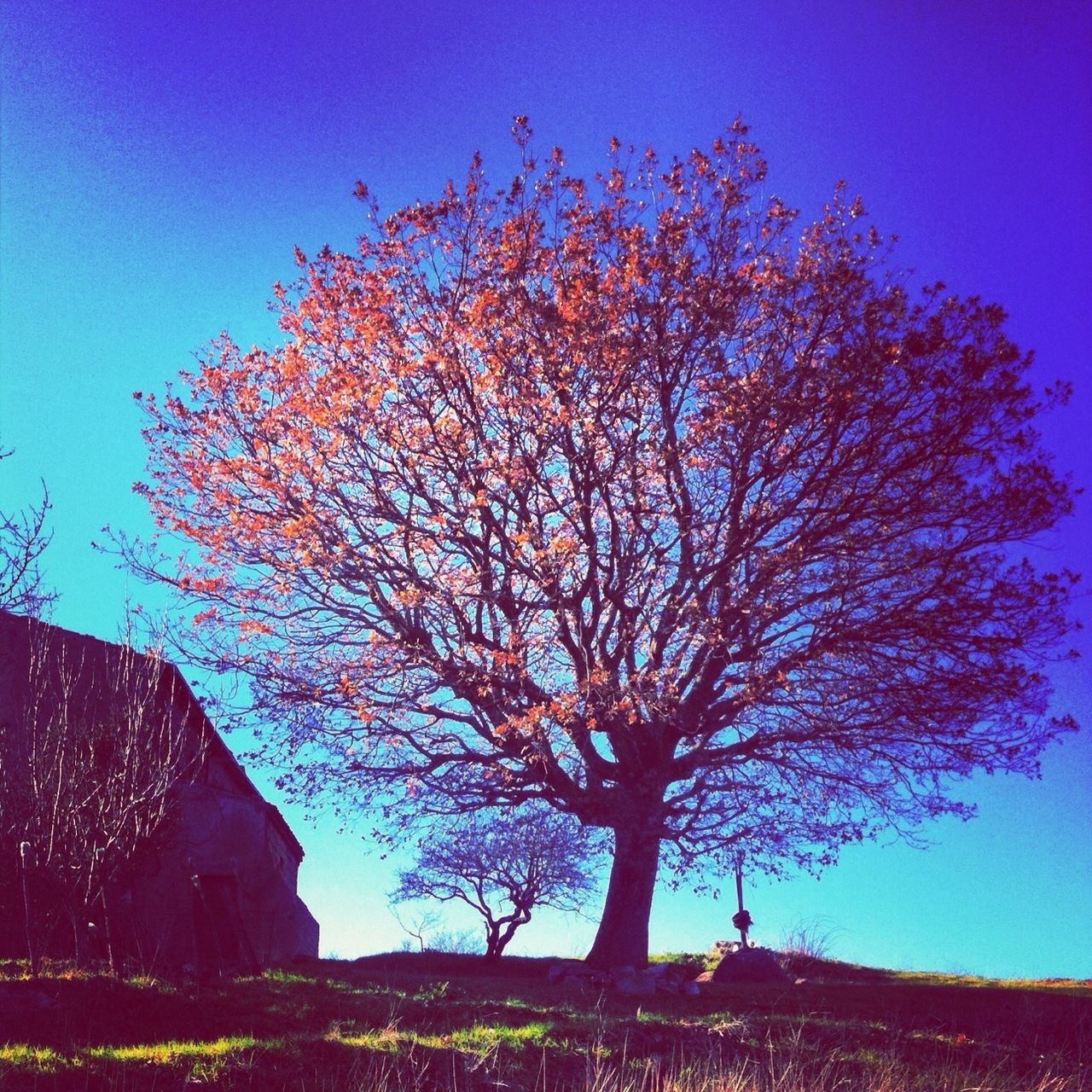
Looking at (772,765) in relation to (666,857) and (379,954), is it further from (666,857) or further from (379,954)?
(379,954)

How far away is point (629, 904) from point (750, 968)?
336 centimetres

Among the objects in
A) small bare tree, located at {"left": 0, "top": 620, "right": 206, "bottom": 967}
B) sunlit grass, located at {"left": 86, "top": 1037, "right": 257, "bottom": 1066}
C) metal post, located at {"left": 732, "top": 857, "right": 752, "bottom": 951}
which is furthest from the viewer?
metal post, located at {"left": 732, "top": 857, "right": 752, "bottom": 951}

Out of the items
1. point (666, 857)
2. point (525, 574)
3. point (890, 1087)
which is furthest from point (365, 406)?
point (890, 1087)

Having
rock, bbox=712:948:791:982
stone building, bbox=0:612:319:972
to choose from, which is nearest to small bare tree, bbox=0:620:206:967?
stone building, bbox=0:612:319:972

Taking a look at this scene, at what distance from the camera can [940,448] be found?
713 inches

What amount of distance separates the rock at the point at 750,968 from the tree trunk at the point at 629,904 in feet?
7.69

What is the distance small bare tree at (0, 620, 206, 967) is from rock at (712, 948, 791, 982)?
1160cm

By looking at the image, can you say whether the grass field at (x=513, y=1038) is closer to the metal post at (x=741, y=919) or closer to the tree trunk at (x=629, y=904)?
the tree trunk at (x=629, y=904)

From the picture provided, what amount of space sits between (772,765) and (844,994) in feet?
14.7

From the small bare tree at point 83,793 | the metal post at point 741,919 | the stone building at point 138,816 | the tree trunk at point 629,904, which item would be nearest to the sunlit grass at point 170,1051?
the small bare tree at point 83,793

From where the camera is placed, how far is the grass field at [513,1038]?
10.0 m

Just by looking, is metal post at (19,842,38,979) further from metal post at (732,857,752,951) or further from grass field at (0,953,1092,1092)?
metal post at (732,857,752,951)

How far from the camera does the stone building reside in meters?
17.3

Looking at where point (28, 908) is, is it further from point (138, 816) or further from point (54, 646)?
point (54, 646)
